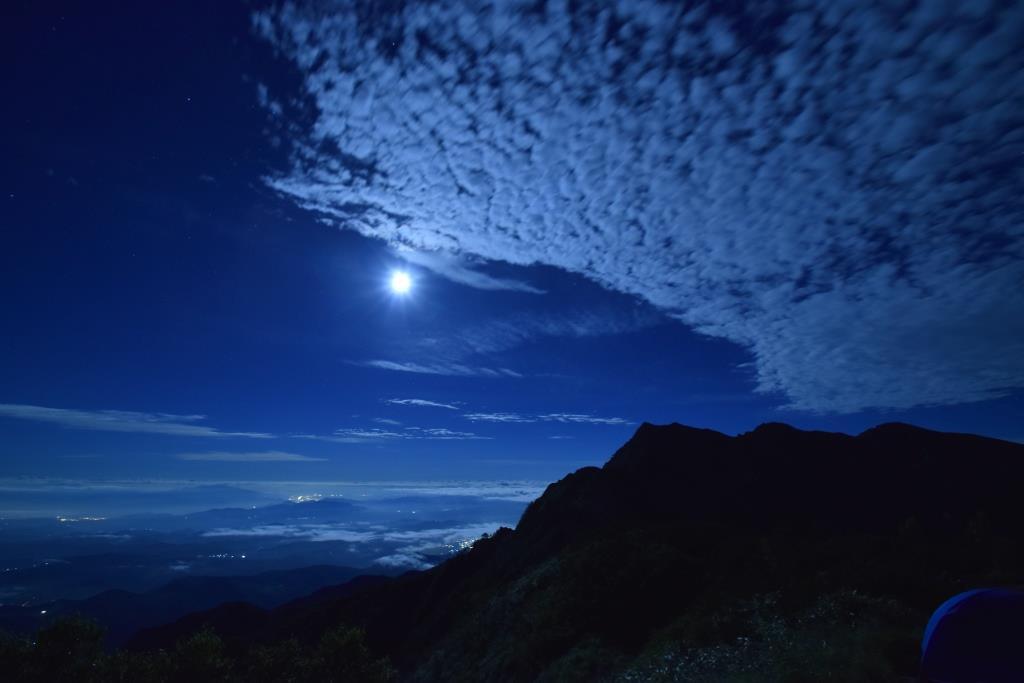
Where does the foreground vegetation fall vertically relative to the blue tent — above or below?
below

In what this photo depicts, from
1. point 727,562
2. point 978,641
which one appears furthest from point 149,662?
point 978,641

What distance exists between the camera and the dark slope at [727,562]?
24.2 metres

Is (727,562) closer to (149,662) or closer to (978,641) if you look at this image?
(978,641)

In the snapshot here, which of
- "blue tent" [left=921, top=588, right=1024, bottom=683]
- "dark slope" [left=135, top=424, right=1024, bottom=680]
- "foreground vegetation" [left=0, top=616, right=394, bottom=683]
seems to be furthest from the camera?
"foreground vegetation" [left=0, top=616, right=394, bottom=683]

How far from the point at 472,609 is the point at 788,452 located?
58.2 m

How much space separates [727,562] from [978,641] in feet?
73.9

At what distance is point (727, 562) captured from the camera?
3788 centimetres

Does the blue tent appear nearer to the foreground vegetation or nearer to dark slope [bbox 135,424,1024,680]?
dark slope [bbox 135,424,1024,680]

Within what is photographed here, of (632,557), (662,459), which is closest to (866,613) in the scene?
(632,557)

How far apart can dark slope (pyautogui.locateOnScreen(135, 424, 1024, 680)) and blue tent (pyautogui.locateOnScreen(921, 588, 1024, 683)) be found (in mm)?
1959

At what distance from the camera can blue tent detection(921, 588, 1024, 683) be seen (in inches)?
635

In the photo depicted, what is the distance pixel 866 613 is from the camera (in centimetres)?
2291

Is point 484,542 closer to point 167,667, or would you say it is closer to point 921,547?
point 167,667

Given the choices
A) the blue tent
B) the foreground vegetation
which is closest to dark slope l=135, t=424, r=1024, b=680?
the blue tent
